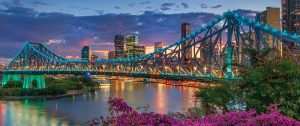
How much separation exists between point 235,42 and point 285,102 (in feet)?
119

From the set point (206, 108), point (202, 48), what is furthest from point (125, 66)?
point (206, 108)

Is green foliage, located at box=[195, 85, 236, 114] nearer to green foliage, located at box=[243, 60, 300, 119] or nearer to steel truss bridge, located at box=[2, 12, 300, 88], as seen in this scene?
green foliage, located at box=[243, 60, 300, 119]

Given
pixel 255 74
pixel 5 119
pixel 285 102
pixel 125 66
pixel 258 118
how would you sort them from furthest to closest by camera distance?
1. pixel 125 66
2. pixel 5 119
3. pixel 255 74
4. pixel 285 102
5. pixel 258 118

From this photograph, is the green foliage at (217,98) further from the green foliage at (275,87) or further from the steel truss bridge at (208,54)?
the steel truss bridge at (208,54)

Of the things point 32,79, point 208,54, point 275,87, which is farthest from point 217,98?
point 32,79

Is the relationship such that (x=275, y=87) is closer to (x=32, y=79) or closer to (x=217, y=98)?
(x=217, y=98)

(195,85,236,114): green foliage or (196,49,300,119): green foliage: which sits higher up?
(196,49,300,119): green foliage

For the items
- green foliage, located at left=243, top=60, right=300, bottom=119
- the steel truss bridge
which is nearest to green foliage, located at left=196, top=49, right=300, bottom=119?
green foliage, located at left=243, top=60, right=300, bottom=119

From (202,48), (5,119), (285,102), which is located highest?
(202,48)

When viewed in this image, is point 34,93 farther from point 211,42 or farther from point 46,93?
point 211,42

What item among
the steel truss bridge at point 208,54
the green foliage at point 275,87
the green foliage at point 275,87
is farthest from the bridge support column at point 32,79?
the green foliage at point 275,87

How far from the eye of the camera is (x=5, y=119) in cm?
4466

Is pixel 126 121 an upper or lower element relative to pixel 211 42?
lower

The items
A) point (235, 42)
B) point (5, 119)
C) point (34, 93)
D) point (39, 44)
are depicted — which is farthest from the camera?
point (39, 44)
